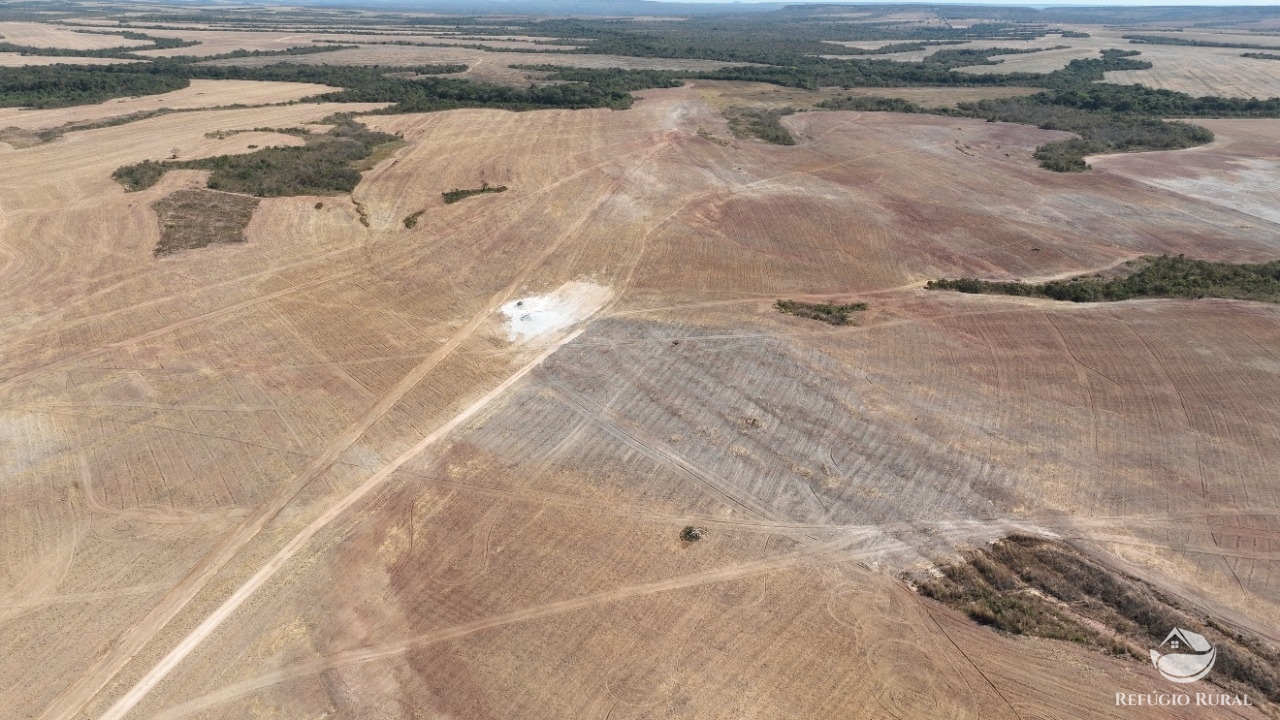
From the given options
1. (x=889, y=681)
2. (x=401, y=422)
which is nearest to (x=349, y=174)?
(x=401, y=422)

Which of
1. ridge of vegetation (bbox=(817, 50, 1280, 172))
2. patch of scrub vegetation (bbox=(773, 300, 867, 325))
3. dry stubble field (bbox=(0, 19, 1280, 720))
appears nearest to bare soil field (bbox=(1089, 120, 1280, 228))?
ridge of vegetation (bbox=(817, 50, 1280, 172))

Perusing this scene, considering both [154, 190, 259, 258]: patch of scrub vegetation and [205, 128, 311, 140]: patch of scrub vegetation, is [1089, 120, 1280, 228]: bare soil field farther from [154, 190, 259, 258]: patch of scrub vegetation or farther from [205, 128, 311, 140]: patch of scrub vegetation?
[205, 128, 311, 140]: patch of scrub vegetation

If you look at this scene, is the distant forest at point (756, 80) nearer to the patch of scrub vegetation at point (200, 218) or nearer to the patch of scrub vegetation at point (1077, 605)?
the patch of scrub vegetation at point (200, 218)

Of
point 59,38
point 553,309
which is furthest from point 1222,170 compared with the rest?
point 59,38

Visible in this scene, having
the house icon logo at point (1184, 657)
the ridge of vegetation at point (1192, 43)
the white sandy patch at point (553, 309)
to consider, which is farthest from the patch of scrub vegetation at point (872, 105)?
the ridge of vegetation at point (1192, 43)

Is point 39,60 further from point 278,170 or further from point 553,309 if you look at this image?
point 553,309

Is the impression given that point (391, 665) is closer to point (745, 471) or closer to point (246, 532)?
point (246, 532)
